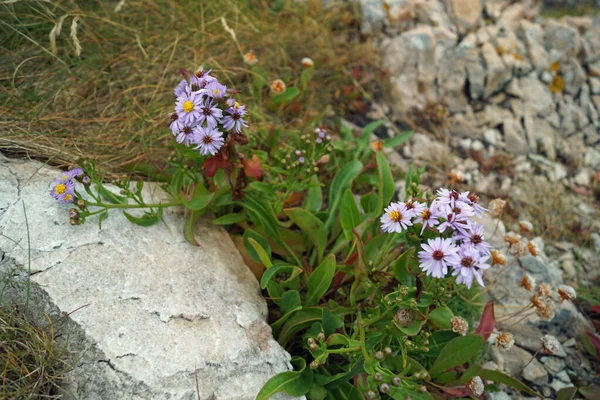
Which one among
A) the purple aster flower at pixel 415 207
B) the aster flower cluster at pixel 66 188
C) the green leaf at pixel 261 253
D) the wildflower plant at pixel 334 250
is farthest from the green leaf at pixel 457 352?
the aster flower cluster at pixel 66 188

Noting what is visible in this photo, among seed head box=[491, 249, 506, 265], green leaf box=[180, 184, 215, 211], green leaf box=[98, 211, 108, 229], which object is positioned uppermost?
green leaf box=[180, 184, 215, 211]

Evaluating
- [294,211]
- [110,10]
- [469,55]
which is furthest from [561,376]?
[110,10]

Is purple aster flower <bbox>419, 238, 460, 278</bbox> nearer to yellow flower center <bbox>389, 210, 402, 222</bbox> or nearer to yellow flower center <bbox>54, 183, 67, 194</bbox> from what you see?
yellow flower center <bbox>389, 210, 402, 222</bbox>

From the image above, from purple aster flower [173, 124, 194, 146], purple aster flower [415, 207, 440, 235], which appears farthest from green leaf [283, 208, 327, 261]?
purple aster flower [415, 207, 440, 235]

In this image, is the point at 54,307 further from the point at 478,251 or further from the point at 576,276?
the point at 576,276

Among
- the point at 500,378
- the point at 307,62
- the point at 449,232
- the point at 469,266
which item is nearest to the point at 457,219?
the point at 449,232

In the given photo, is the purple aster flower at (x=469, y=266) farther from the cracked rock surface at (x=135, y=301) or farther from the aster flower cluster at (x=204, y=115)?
the aster flower cluster at (x=204, y=115)
